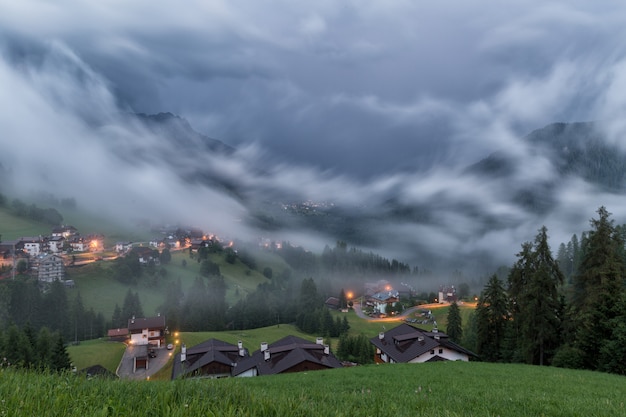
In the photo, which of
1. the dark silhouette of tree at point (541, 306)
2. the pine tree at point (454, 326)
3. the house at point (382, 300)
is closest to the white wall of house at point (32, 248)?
the house at point (382, 300)

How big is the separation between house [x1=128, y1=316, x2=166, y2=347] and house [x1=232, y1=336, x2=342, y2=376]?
62909 mm

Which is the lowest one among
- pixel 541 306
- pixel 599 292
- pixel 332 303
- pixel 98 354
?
pixel 98 354

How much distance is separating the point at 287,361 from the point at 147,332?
73.8 metres

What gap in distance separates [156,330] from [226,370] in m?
64.0

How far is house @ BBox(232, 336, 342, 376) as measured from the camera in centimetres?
4603

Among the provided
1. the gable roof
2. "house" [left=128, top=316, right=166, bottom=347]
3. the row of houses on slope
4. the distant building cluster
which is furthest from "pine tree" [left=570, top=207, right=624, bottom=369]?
the distant building cluster

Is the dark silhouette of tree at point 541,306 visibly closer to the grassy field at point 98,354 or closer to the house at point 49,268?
the grassy field at point 98,354

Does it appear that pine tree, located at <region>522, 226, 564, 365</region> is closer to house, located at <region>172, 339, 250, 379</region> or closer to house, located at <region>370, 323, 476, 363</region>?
house, located at <region>370, 323, 476, 363</region>

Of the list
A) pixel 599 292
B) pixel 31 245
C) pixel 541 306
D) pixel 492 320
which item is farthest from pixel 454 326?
pixel 31 245

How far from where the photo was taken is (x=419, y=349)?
53094 millimetres

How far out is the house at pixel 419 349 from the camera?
171 ft

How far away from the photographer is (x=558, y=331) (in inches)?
1665

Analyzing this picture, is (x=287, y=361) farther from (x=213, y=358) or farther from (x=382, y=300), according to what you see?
(x=382, y=300)

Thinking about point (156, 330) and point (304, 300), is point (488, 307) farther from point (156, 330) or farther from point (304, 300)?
point (304, 300)
